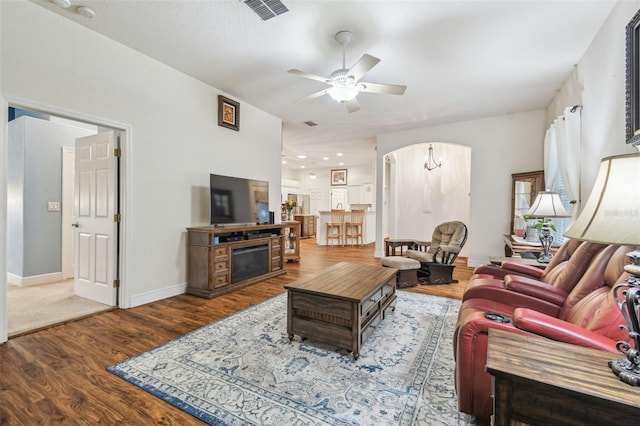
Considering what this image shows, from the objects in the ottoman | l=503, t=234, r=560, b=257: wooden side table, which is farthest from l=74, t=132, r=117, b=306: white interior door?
l=503, t=234, r=560, b=257: wooden side table

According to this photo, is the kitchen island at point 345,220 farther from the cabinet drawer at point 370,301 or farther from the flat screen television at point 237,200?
the cabinet drawer at point 370,301

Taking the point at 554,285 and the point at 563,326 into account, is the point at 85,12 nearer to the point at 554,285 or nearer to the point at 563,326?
the point at 563,326

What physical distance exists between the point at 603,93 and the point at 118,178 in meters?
5.00

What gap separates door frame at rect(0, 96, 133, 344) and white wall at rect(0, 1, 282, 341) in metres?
0.01

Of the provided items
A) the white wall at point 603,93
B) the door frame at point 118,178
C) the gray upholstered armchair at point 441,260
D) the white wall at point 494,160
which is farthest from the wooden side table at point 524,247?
the door frame at point 118,178

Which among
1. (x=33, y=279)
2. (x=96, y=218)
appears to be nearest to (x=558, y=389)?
(x=96, y=218)

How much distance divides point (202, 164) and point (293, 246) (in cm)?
310

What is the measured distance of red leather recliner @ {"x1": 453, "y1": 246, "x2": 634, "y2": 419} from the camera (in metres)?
1.27

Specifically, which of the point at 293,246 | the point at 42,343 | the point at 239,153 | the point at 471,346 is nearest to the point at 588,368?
the point at 471,346

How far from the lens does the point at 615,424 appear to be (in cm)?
86

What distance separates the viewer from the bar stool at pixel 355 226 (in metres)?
8.90

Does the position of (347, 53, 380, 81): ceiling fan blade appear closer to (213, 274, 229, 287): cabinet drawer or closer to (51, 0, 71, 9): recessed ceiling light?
(51, 0, 71, 9): recessed ceiling light

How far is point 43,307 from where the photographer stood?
126 inches

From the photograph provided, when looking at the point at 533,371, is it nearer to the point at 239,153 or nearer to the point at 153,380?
the point at 153,380
